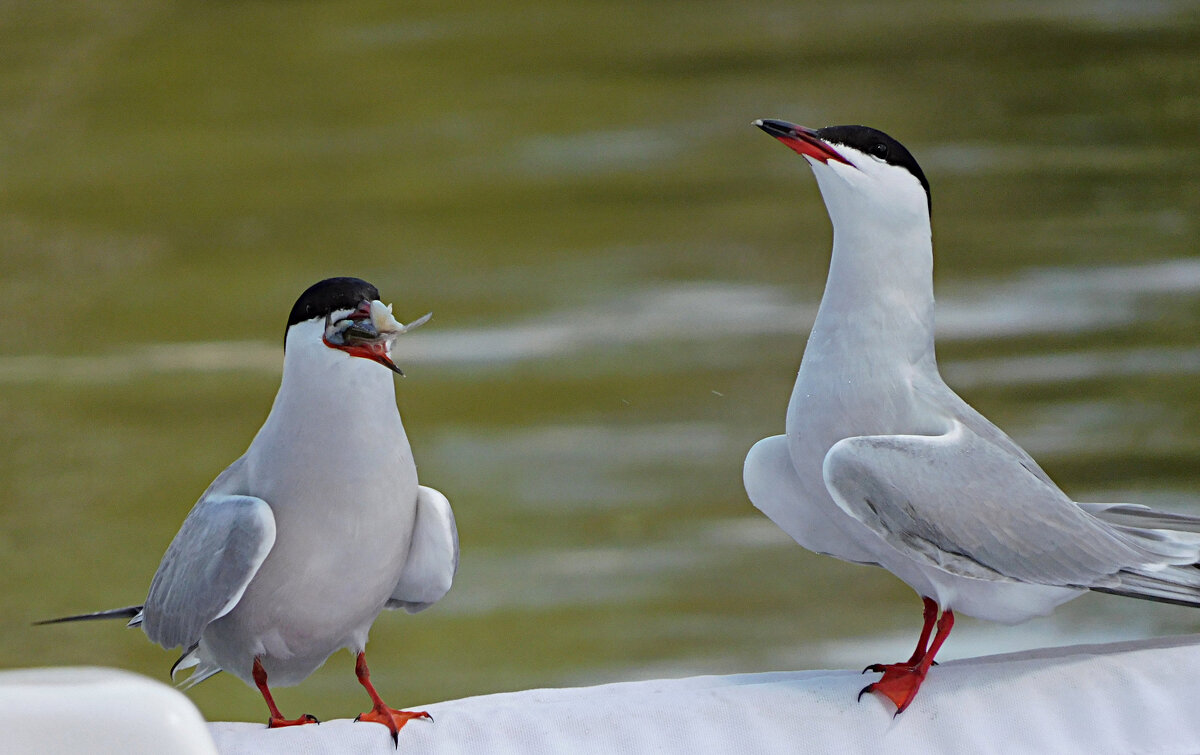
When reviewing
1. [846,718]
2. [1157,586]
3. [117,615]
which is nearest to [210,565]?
[117,615]


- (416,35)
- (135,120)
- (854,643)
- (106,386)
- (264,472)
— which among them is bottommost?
(854,643)

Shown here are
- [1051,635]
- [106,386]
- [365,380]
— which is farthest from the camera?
[1051,635]

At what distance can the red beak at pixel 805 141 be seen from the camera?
0.86m

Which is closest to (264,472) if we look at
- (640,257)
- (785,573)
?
(640,257)

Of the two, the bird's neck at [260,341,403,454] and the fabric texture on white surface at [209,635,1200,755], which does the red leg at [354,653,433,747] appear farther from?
the bird's neck at [260,341,403,454]

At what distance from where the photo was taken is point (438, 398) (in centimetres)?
146

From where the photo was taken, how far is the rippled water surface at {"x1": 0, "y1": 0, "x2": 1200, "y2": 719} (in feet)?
4.70

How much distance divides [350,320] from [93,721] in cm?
35

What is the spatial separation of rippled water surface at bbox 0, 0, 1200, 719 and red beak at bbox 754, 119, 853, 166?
62 cm

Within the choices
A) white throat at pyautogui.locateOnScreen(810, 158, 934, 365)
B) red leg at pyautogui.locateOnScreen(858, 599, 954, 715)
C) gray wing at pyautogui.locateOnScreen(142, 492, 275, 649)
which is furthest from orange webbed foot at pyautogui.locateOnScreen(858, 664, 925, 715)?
gray wing at pyautogui.locateOnScreen(142, 492, 275, 649)

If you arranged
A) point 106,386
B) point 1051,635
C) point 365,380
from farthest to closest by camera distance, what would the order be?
point 1051,635 → point 106,386 → point 365,380

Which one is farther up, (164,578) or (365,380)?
(365,380)

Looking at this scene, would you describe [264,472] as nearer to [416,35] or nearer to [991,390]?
[416,35]

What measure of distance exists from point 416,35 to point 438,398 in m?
0.45
